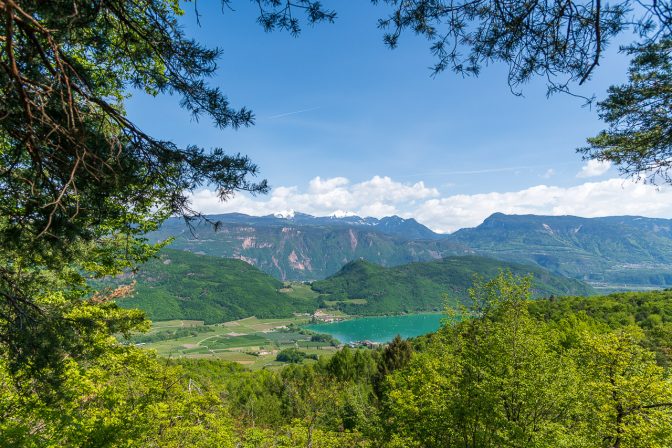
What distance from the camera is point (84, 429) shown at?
6.67 meters

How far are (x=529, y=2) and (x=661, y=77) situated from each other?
4672mm

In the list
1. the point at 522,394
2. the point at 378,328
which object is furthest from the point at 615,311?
the point at 378,328

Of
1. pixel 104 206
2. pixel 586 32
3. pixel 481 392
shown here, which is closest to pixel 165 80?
pixel 104 206

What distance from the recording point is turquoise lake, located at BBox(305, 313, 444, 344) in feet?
443

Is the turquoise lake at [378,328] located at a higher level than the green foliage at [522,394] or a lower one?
lower

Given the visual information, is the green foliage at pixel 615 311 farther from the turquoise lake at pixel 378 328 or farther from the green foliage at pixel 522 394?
the turquoise lake at pixel 378 328

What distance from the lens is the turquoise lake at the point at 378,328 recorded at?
135 m

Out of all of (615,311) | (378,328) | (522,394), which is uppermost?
(522,394)

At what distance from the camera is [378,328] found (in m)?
156

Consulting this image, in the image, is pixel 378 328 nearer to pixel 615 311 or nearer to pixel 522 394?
pixel 615 311

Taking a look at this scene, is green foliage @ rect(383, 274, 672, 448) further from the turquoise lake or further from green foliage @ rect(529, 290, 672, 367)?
the turquoise lake

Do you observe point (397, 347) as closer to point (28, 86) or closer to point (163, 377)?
point (163, 377)

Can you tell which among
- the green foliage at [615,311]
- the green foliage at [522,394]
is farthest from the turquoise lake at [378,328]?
the green foliage at [522,394]

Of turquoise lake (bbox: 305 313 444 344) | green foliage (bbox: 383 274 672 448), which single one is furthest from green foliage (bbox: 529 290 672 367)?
turquoise lake (bbox: 305 313 444 344)
